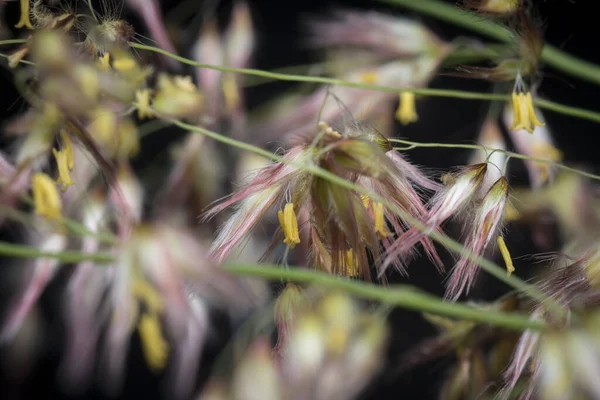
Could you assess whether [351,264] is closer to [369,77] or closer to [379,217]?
[379,217]

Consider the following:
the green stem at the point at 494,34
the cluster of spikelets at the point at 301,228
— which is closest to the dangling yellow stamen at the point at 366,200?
the cluster of spikelets at the point at 301,228

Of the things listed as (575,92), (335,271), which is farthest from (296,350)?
(575,92)

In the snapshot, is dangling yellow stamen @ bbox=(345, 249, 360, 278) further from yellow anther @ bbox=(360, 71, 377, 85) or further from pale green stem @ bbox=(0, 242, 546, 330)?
yellow anther @ bbox=(360, 71, 377, 85)

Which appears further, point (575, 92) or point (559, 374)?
point (575, 92)

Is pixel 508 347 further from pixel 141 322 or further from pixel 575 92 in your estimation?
pixel 575 92

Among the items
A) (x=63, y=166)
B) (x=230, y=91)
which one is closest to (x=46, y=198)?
(x=63, y=166)

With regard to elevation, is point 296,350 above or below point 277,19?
below
